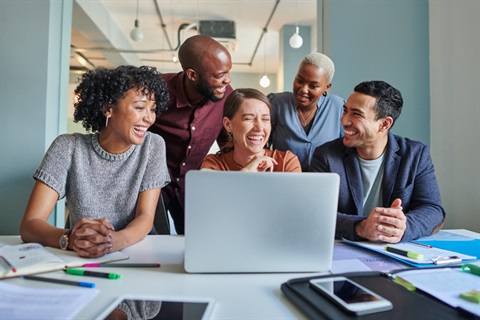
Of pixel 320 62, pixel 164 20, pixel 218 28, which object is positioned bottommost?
pixel 320 62

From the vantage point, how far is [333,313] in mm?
619

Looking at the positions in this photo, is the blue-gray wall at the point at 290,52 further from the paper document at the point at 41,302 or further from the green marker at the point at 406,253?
the paper document at the point at 41,302

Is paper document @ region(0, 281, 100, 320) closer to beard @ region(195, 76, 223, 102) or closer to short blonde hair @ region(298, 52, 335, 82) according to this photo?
beard @ region(195, 76, 223, 102)

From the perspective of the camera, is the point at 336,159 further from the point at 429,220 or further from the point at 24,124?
the point at 24,124

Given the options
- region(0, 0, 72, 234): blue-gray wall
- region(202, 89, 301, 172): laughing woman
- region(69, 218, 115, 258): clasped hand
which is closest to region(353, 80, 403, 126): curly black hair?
region(202, 89, 301, 172): laughing woman

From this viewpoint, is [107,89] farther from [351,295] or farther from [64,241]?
[351,295]

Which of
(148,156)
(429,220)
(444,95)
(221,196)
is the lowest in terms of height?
(429,220)

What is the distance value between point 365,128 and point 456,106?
3.39 feet

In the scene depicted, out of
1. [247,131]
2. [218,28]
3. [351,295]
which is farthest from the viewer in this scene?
[218,28]

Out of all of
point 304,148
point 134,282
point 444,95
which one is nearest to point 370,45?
point 444,95

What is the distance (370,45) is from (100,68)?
1867 millimetres

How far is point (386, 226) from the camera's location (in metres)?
1.21

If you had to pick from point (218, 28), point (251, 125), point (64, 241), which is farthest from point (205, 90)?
point (218, 28)

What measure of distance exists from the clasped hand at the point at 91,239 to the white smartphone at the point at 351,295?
23.3 inches
